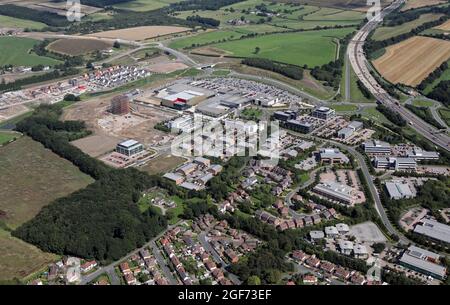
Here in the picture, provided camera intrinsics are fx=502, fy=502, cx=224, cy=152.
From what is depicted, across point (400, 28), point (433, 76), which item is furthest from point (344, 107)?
point (400, 28)

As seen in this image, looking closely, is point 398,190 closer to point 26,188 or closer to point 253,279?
point 253,279

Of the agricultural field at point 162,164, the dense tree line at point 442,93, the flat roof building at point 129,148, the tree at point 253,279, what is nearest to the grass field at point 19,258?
the tree at point 253,279

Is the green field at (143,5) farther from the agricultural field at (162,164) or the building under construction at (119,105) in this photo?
the agricultural field at (162,164)

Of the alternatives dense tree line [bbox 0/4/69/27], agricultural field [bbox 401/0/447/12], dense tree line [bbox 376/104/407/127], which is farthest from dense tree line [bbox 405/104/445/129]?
dense tree line [bbox 0/4/69/27]

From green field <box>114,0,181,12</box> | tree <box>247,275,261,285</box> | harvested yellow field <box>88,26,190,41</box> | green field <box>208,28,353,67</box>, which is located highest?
green field <box>114,0,181,12</box>

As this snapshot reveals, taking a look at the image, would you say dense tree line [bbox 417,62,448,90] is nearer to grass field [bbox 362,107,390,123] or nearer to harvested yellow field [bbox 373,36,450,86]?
harvested yellow field [bbox 373,36,450,86]

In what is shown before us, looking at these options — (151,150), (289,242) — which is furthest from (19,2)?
(289,242)
